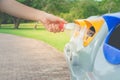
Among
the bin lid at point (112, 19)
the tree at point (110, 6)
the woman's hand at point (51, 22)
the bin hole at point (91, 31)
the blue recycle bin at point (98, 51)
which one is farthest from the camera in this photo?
the tree at point (110, 6)

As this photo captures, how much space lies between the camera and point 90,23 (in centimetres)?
511

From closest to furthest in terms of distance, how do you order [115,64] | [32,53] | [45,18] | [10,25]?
[115,64], [45,18], [32,53], [10,25]

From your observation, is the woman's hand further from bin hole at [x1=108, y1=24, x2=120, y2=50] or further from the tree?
the tree

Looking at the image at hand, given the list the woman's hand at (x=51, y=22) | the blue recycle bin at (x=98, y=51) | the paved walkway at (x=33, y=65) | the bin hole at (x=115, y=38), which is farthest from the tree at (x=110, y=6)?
the bin hole at (x=115, y=38)

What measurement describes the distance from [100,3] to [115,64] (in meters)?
16.2

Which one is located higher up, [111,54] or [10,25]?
[111,54]

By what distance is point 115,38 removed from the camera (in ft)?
13.6

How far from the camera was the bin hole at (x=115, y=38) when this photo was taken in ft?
13.4

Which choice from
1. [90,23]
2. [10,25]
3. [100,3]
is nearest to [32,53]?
[100,3]

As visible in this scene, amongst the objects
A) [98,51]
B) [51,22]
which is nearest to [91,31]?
[51,22]

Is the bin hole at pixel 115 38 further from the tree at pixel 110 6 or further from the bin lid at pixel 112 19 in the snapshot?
the tree at pixel 110 6

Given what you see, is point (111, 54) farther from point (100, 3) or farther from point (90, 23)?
point (100, 3)

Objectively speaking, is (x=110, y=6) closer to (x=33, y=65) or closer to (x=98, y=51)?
(x=33, y=65)

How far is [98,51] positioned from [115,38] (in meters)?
0.17
